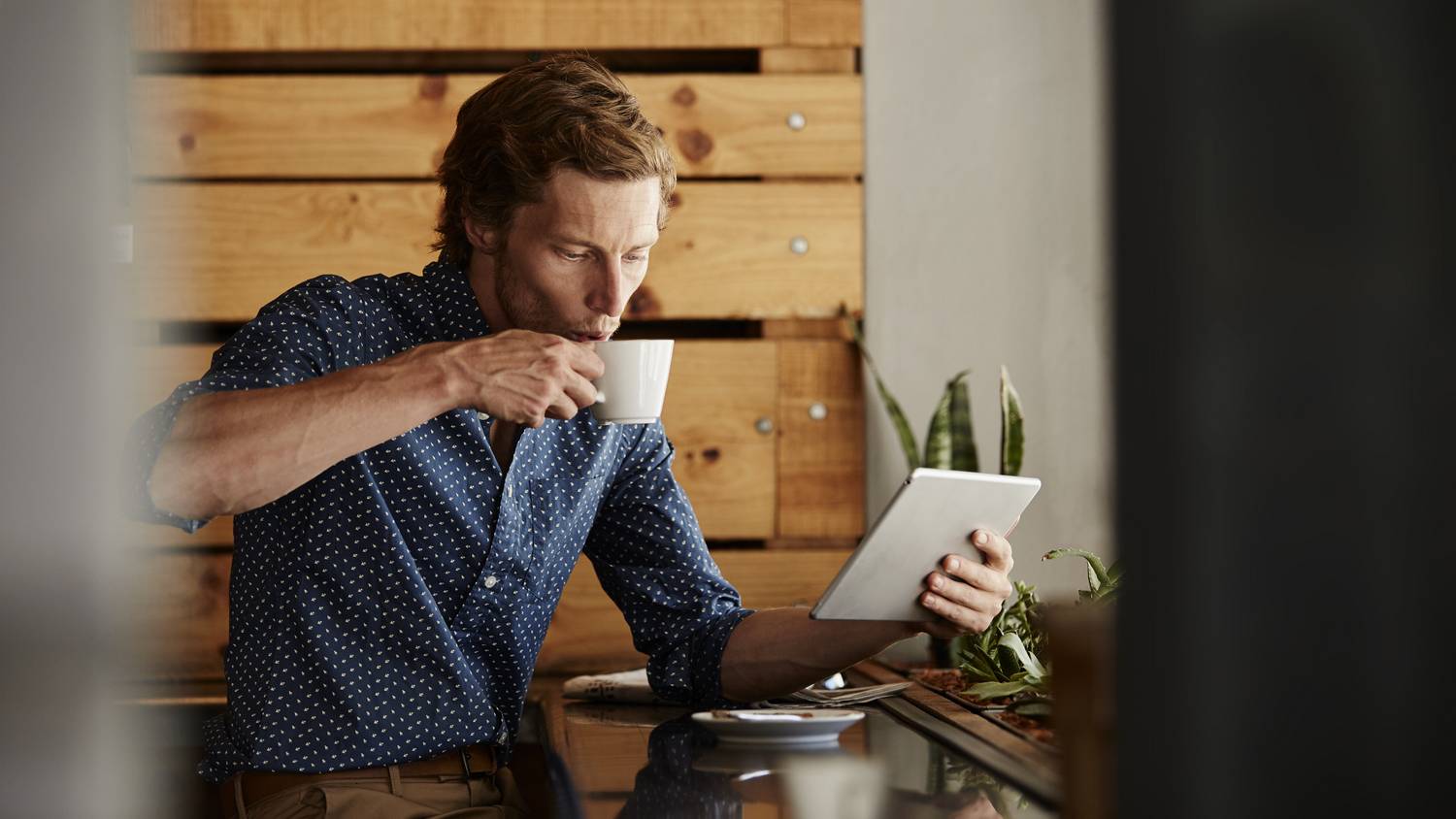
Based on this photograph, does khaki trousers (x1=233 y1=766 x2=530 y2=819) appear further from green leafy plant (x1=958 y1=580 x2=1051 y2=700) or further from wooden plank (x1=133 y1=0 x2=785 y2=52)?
wooden plank (x1=133 y1=0 x2=785 y2=52)

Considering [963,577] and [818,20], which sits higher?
[818,20]

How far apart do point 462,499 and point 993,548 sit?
619 mm

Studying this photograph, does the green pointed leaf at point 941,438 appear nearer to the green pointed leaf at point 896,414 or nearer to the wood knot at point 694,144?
the green pointed leaf at point 896,414

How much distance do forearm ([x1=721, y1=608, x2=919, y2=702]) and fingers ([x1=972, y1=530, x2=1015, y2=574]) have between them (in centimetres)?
12

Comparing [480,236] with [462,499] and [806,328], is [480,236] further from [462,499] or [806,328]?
[806,328]

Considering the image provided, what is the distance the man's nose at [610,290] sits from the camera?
1.58 meters

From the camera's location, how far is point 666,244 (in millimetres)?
2410

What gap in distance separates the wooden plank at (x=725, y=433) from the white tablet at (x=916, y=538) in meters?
0.99

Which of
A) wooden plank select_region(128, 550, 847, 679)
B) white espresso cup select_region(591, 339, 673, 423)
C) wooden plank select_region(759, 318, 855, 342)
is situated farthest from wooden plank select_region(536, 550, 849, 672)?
white espresso cup select_region(591, 339, 673, 423)

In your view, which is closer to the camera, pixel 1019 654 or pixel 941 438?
pixel 1019 654

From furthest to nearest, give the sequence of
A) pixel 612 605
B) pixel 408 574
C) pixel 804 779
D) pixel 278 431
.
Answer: pixel 612 605 < pixel 408 574 < pixel 278 431 < pixel 804 779

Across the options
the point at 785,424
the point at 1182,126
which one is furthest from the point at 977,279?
the point at 1182,126

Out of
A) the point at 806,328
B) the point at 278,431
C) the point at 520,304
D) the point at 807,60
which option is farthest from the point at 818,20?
the point at 278,431

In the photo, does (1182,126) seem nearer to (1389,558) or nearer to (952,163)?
(1389,558)
